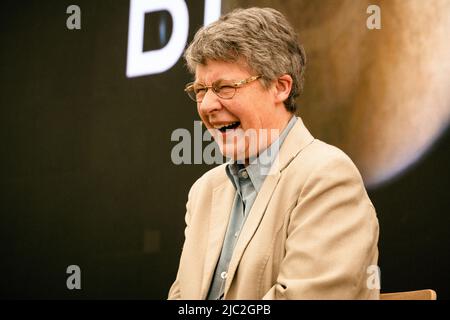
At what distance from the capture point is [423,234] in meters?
2.48

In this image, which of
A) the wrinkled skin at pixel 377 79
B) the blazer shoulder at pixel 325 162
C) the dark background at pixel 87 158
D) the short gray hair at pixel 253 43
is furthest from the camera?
the dark background at pixel 87 158

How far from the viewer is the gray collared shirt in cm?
181

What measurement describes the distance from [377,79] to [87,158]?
1.84m

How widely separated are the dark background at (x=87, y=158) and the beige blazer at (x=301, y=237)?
4.51 feet

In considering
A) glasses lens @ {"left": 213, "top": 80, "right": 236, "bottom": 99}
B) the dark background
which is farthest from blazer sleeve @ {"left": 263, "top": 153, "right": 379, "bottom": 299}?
the dark background

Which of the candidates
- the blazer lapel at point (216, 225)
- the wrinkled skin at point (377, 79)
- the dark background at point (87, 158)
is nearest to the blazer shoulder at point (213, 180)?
Answer: the blazer lapel at point (216, 225)

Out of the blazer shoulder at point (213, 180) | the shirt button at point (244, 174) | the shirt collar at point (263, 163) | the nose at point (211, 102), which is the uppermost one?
the nose at point (211, 102)

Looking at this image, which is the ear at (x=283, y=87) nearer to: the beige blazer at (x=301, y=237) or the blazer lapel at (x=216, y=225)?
the beige blazer at (x=301, y=237)

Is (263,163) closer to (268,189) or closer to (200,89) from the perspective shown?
(268,189)

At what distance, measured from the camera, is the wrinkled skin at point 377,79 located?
2.46 metres

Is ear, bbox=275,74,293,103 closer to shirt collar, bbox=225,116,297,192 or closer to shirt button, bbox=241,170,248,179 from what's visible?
shirt collar, bbox=225,116,297,192

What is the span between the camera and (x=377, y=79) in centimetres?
260

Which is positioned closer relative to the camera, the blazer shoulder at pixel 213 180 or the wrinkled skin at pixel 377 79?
the blazer shoulder at pixel 213 180

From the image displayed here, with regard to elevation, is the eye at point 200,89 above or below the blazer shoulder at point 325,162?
above
